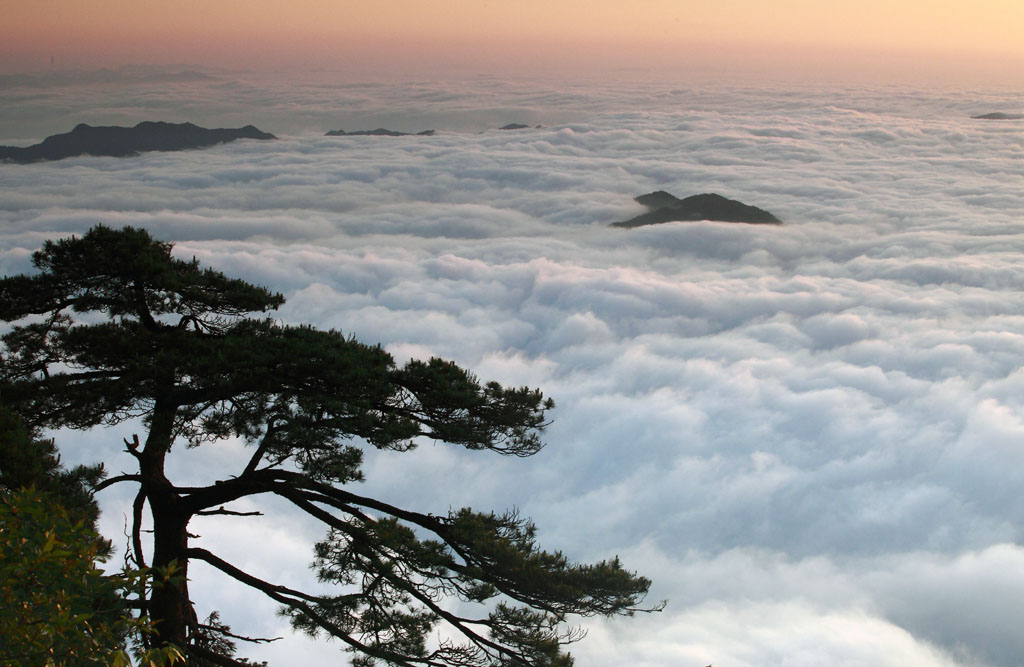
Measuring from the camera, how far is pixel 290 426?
9.71m

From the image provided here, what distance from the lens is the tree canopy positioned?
32.0ft

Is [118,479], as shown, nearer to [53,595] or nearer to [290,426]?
[290,426]

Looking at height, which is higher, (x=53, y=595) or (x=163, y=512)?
(x=163, y=512)

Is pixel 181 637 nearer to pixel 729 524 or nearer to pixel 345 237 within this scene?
pixel 729 524

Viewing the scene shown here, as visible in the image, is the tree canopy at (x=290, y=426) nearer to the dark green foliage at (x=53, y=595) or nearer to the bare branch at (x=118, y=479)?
the bare branch at (x=118, y=479)

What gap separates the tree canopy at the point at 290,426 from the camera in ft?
32.0

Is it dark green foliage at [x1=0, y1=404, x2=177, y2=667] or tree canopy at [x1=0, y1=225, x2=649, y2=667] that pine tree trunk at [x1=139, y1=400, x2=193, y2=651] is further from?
dark green foliage at [x1=0, y1=404, x2=177, y2=667]

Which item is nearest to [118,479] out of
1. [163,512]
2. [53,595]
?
[163,512]

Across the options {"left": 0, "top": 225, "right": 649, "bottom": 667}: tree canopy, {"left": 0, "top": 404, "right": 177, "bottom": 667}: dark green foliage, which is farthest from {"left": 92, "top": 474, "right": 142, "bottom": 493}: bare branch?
{"left": 0, "top": 404, "right": 177, "bottom": 667}: dark green foliage

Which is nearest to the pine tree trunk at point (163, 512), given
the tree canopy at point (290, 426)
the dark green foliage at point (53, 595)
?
the tree canopy at point (290, 426)

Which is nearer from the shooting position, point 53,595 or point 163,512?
point 53,595

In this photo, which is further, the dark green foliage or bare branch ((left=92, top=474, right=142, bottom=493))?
bare branch ((left=92, top=474, right=142, bottom=493))

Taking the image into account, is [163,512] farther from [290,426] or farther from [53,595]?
[53,595]

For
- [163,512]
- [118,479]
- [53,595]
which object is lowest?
[53,595]
